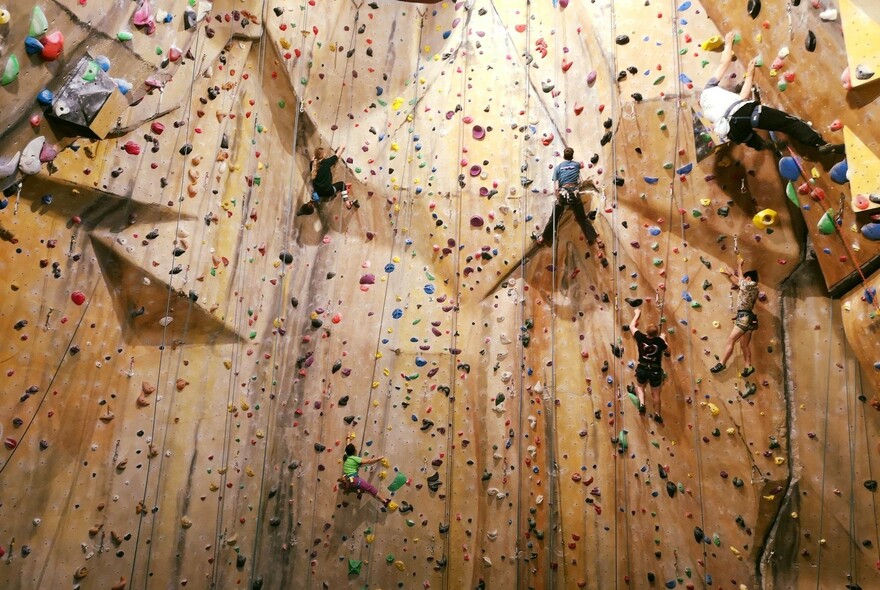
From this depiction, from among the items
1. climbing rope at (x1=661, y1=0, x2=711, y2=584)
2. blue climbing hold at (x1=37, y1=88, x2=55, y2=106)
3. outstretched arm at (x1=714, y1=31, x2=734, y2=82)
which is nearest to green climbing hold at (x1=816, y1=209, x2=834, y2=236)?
climbing rope at (x1=661, y1=0, x2=711, y2=584)

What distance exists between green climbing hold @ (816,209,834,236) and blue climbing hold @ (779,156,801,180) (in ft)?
1.04

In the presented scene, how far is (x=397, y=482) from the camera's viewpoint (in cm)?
488

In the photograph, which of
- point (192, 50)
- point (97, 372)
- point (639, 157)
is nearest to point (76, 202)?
point (97, 372)

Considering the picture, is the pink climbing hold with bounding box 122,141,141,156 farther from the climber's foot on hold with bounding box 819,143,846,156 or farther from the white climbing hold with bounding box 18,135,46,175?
the climber's foot on hold with bounding box 819,143,846,156

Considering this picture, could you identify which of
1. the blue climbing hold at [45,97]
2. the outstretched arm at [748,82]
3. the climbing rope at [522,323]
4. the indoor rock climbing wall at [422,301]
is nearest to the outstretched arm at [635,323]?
the indoor rock climbing wall at [422,301]

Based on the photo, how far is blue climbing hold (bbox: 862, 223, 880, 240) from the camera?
11.8 ft

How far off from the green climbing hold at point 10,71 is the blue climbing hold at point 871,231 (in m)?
5.09

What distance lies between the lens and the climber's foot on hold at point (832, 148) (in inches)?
148

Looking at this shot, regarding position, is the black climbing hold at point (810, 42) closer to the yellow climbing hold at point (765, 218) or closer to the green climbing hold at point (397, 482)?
the yellow climbing hold at point (765, 218)

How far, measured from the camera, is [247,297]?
4.75 m

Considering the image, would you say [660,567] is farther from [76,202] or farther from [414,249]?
Result: [76,202]

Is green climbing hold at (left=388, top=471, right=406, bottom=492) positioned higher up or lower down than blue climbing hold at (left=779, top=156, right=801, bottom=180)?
lower down

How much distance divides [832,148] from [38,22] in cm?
484

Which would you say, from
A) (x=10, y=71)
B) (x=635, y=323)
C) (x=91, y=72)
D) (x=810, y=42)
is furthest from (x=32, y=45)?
(x=810, y=42)
